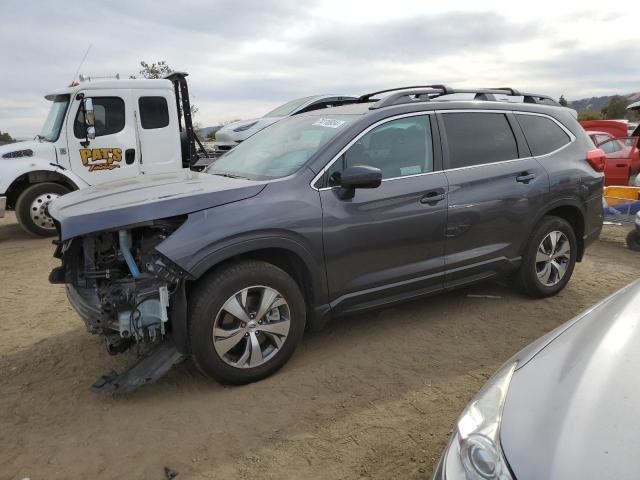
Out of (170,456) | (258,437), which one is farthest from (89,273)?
(258,437)

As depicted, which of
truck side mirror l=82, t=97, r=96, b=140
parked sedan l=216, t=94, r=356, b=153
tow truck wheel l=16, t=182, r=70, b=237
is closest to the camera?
truck side mirror l=82, t=97, r=96, b=140

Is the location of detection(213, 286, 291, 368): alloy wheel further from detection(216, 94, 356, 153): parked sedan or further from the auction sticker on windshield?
detection(216, 94, 356, 153): parked sedan

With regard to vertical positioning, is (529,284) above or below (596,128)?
below

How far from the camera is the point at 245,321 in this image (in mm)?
3076

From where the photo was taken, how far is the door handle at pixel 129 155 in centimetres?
841

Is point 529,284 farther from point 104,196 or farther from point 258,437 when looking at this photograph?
point 104,196

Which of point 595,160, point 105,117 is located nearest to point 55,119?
point 105,117

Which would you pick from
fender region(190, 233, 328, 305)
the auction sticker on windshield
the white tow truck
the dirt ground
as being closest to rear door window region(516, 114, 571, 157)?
the dirt ground

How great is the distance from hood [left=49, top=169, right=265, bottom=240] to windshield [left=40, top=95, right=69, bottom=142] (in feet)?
18.1

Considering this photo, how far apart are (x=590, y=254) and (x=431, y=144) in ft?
12.4

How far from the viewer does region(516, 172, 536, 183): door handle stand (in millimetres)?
4188

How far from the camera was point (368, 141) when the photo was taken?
11.7ft

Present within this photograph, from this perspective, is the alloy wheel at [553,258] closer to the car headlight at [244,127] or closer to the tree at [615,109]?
the car headlight at [244,127]

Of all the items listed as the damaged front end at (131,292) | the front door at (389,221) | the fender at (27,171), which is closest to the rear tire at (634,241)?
the front door at (389,221)
